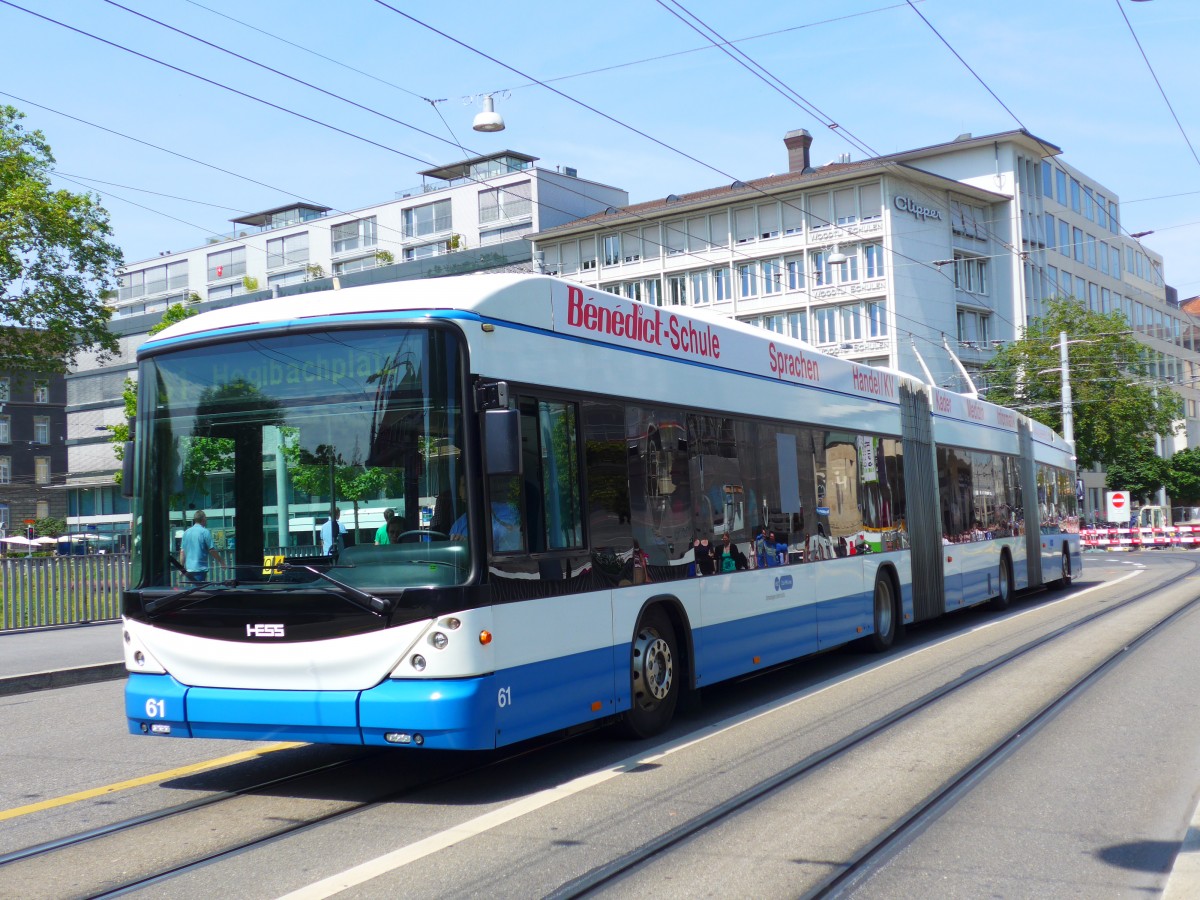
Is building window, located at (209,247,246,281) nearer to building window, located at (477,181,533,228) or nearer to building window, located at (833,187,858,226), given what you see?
building window, located at (477,181,533,228)

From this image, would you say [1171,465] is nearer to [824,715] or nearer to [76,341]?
[76,341]

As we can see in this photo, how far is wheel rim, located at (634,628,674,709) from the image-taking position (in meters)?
9.02

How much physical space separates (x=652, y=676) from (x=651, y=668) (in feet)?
0.19

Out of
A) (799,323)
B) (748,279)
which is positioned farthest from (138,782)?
(748,279)

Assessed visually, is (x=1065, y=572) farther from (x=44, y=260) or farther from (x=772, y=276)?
(x=772, y=276)

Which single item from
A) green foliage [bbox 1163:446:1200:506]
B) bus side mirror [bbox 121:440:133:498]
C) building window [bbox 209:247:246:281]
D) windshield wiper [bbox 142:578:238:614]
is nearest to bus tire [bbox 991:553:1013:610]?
windshield wiper [bbox 142:578:238:614]

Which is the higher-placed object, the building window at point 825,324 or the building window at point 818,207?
the building window at point 818,207

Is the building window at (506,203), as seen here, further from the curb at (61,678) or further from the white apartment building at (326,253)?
the curb at (61,678)

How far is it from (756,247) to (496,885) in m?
62.3

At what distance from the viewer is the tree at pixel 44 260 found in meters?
36.4

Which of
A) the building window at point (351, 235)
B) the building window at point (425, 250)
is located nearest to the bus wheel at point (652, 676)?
the building window at point (425, 250)

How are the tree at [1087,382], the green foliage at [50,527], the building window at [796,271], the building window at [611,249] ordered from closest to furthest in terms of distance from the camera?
the tree at [1087,382], the building window at [796,271], the building window at [611,249], the green foliage at [50,527]

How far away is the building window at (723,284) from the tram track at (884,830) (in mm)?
55843

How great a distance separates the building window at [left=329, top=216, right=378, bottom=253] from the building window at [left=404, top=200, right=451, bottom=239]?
312 centimetres
